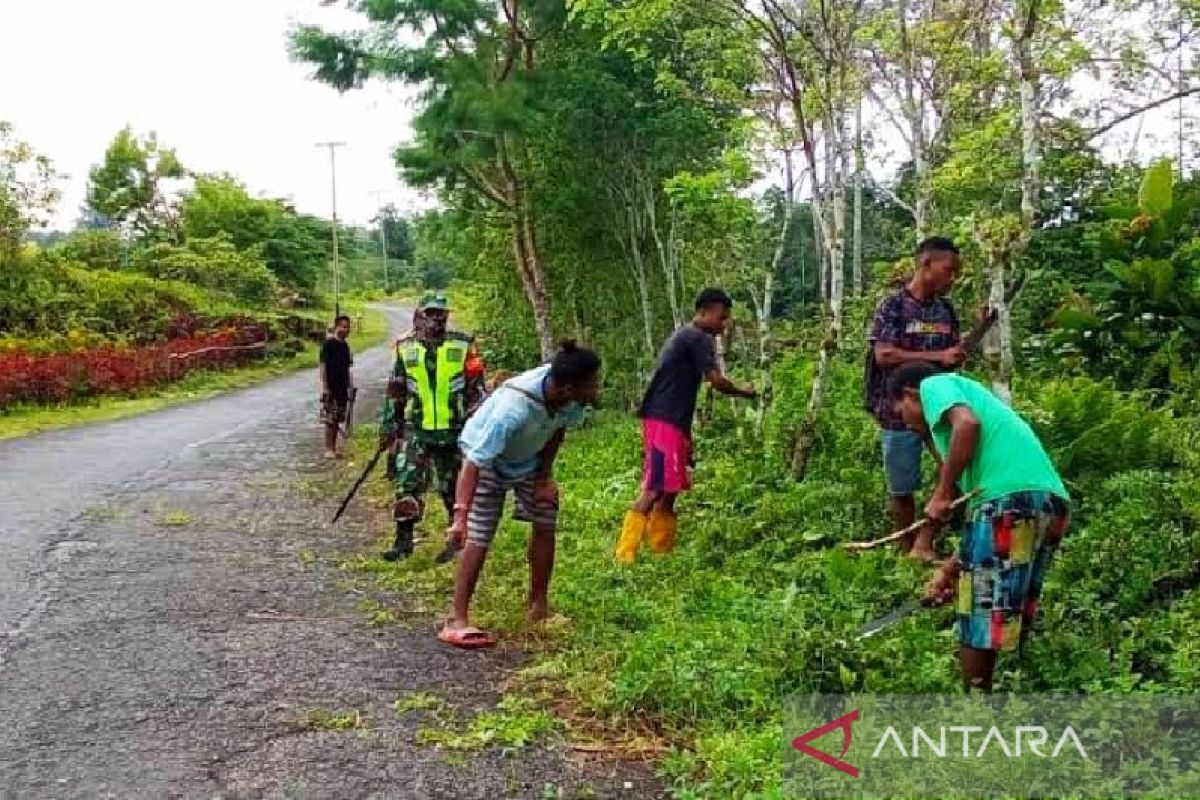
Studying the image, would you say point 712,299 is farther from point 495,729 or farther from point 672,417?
point 495,729

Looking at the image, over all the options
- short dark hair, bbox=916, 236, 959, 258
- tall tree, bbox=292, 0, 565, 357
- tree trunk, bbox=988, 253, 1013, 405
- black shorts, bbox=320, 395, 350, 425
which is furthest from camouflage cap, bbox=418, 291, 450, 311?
black shorts, bbox=320, 395, 350, 425

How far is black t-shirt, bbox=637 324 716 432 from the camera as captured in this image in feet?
23.4

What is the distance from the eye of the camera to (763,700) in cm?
432

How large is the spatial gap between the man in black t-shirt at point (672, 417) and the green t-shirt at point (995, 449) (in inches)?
120

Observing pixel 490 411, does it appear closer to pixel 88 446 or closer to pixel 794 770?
pixel 794 770

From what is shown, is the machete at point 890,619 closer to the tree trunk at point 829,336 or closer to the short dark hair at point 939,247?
the short dark hair at point 939,247

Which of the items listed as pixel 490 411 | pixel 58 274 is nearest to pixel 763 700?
pixel 490 411

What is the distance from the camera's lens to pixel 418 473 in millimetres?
7453

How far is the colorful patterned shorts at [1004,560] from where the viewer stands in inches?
154

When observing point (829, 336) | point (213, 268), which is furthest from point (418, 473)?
point (213, 268)

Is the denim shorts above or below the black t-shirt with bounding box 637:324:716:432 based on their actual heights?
below

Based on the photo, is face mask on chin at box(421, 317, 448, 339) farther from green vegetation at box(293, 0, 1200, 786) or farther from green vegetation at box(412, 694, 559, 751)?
green vegetation at box(412, 694, 559, 751)

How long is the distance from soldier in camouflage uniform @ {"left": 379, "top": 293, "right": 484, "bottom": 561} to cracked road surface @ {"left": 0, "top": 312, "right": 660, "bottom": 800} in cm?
71

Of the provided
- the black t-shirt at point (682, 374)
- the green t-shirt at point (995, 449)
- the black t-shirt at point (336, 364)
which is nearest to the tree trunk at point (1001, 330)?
the black t-shirt at point (682, 374)
